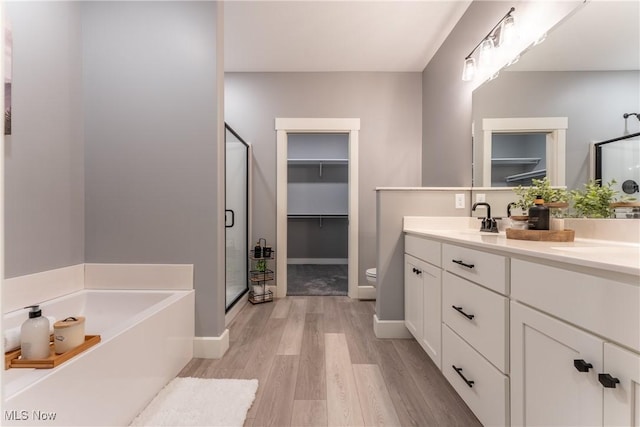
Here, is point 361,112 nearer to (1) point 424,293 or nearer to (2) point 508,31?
(2) point 508,31

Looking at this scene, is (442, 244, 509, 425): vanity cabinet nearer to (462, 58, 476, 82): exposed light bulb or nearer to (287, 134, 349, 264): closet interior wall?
(462, 58, 476, 82): exposed light bulb

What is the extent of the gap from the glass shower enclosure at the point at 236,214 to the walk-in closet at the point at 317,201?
2.21 m

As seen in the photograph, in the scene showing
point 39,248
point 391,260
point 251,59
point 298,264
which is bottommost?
point 298,264

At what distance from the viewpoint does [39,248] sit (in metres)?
1.58

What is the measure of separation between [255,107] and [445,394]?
3160mm

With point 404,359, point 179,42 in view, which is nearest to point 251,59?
point 179,42

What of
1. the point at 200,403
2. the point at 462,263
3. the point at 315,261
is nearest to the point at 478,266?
the point at 462,263

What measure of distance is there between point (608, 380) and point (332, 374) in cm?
131

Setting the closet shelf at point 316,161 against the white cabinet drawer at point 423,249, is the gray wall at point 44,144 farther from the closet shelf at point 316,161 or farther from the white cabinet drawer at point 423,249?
the closet shelf at point 316,161

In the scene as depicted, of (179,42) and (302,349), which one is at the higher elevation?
(179,42)

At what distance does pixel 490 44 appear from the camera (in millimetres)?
1980

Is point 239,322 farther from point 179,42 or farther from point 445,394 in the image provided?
point 179,42

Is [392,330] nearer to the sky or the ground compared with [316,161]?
nearer to the ground

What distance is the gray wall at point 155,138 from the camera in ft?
6.14
